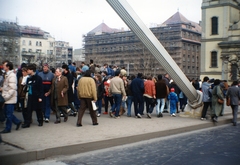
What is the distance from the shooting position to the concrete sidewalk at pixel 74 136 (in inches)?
293

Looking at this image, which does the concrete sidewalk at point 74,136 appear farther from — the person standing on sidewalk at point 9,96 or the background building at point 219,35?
the background building at point 219,35

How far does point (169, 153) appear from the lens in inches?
324

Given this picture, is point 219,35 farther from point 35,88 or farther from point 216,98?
point 35,88

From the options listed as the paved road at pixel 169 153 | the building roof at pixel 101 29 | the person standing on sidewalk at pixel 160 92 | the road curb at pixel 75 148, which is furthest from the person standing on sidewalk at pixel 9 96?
the building roof at pixel 101 29

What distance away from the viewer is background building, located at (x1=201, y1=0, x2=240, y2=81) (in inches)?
1933

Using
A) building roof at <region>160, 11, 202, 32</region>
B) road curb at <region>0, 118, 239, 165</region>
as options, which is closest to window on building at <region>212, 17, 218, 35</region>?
building roof at <region>160, 11, 202, 32</region>

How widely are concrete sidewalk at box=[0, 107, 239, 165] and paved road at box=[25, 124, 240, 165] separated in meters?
0.25

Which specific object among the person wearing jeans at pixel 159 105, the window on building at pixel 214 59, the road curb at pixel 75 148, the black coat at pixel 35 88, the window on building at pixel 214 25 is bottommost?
the road curb at pixel 75 148

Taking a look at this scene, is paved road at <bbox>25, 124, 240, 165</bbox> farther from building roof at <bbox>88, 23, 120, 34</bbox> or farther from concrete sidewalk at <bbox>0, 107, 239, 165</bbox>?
building roof at <bbox>88, 23, 120, 34</bbox>

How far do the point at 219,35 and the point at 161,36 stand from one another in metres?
24.7

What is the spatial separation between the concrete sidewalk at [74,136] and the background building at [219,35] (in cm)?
3859

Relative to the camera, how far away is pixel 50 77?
12.0m

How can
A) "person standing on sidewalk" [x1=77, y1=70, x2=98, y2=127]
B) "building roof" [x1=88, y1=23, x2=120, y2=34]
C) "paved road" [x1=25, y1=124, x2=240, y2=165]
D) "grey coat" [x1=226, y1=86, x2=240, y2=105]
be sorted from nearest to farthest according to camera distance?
"paved road" [x1=25, y1=124, x2=240, y2=165]
"person standing on sidewalk" [x1=77, y1=70, x2=98, y2=127]
"grey coat" [x1=226, y1=86, x2=240, y2=105]
"building roof" [x1=88, y1=23, x2=120, y2=34]

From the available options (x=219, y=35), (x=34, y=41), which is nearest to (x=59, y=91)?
(x=219, y=35)
